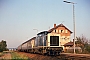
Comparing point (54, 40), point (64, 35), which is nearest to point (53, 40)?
point (54, 40)

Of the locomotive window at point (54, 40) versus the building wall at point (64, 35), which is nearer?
the locomotive window at point (54, 40)

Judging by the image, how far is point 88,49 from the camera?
115 ft

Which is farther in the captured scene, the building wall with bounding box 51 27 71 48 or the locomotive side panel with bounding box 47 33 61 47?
the building wall with bounding box 51 27 71 48

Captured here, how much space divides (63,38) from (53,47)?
40.6 meters

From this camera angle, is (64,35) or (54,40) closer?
(54,40)

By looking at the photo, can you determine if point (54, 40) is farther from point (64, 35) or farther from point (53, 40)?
point (64, 35)

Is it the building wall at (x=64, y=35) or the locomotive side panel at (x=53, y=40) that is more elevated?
the building wall at (x=64, y=35)

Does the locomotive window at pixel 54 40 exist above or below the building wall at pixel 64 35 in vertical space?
below

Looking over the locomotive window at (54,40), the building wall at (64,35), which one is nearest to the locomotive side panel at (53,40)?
the locomotive window at (54,40)

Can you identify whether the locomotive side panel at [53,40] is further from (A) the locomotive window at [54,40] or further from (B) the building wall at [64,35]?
(B) the building wall at [64,35]

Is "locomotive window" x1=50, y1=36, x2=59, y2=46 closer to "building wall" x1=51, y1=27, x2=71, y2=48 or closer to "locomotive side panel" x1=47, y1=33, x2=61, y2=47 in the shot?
"locomotive side panel" x1=47, y1=33, x2=61, y2=47

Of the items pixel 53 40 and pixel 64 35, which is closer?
pixel 53 40

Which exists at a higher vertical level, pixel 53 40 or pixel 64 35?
pixel 64 35

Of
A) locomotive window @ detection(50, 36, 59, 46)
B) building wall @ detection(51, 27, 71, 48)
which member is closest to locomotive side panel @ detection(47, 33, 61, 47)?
locomotive window @ detection(50, 36, 59, 46)
